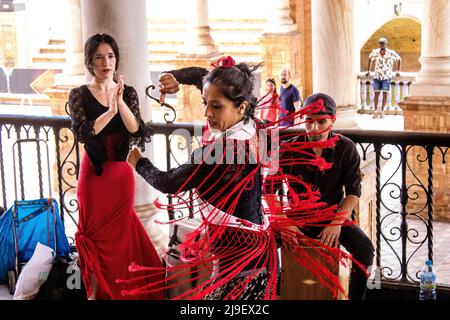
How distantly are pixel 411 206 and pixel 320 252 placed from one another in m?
6.86

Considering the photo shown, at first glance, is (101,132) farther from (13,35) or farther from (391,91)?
(13,35)

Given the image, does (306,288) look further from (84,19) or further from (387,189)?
(387,189)

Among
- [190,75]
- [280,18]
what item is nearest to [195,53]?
[280,18]

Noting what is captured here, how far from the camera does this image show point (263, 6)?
22.2 metres

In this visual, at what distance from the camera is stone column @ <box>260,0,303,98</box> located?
17.4 meters

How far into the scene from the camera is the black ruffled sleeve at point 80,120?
202 inches

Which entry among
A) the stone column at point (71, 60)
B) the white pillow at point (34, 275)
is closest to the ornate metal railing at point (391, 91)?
the stone column at point (71, 60)

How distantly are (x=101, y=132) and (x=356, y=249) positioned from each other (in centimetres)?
158

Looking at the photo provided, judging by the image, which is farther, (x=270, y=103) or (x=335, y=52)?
(x=335, y=52)

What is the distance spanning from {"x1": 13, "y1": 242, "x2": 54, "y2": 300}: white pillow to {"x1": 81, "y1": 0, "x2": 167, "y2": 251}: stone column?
702 mm

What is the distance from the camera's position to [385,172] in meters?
13.1

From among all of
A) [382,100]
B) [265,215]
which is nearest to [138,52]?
[265,215]

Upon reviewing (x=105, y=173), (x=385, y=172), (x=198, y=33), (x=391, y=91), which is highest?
(x=198, y=33)
